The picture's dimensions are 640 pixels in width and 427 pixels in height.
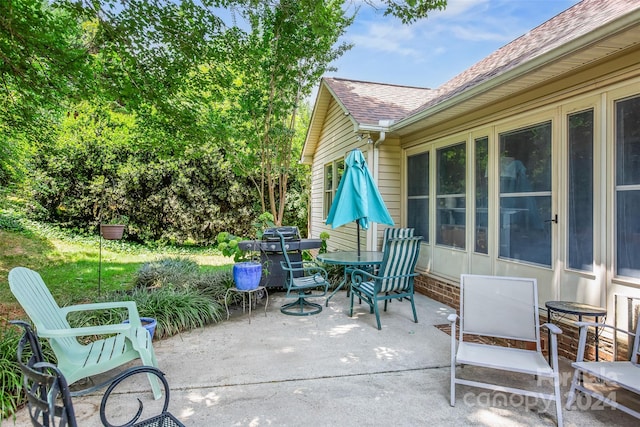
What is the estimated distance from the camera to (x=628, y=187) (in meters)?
2.88

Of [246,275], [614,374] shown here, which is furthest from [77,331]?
Answer: [614,374]

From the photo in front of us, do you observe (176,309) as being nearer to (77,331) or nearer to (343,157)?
(77,331)

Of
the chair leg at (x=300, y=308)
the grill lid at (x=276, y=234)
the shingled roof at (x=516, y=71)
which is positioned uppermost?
the shingled roof at (x=516, y=71)

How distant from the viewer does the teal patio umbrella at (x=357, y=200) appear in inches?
199

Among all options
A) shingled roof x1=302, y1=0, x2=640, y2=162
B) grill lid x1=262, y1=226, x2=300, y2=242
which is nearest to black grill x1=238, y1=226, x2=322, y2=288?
grill lid x1=262, y1=226, x2=300, y2=242

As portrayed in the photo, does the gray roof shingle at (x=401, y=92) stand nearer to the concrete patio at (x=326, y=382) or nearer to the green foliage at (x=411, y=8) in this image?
the green foliage at (x=411, y=8)

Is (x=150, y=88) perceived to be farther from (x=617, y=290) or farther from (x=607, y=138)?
(x=617, y=290)

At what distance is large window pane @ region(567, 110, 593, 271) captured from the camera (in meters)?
3.20

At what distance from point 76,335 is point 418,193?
17.0 ft

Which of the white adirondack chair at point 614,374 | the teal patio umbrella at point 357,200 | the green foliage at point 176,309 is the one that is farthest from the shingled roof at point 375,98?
the white adirondack chair at point 614,374

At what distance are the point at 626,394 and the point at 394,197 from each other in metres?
4.29

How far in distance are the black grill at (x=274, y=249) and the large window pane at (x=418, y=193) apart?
182 cm

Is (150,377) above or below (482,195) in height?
below

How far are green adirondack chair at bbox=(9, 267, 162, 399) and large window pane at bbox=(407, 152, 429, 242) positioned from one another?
177 inches
